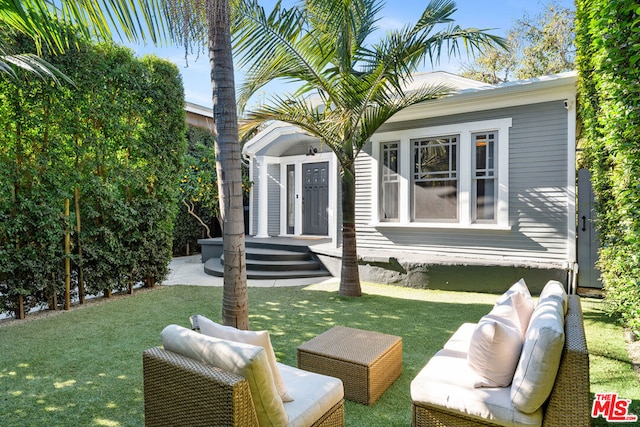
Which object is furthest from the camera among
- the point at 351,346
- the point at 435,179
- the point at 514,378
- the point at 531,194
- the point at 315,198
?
the point at 315,198

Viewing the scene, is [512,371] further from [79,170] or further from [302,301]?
[79,170]

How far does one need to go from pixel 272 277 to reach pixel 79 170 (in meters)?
4.00

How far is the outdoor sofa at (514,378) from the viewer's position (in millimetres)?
1890

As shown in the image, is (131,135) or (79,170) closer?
(79,170)

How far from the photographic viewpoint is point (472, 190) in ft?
23.5

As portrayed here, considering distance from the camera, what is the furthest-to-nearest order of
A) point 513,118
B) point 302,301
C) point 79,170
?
point 513,118 → point 302,301 → point 79,170

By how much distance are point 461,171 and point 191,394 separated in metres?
6.53

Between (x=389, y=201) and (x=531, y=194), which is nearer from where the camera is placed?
(x=531, y=194)

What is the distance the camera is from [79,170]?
5777mm

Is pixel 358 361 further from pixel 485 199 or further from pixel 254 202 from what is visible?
pixel 254 202

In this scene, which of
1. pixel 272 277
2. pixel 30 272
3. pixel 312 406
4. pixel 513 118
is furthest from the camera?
pixel 272 277

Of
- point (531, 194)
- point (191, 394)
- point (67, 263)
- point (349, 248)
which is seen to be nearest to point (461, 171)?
point (531, 194)

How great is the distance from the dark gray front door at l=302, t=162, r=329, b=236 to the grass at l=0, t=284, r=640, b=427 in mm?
A: 3434

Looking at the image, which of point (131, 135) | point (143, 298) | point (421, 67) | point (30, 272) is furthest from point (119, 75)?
point (421, 67)
